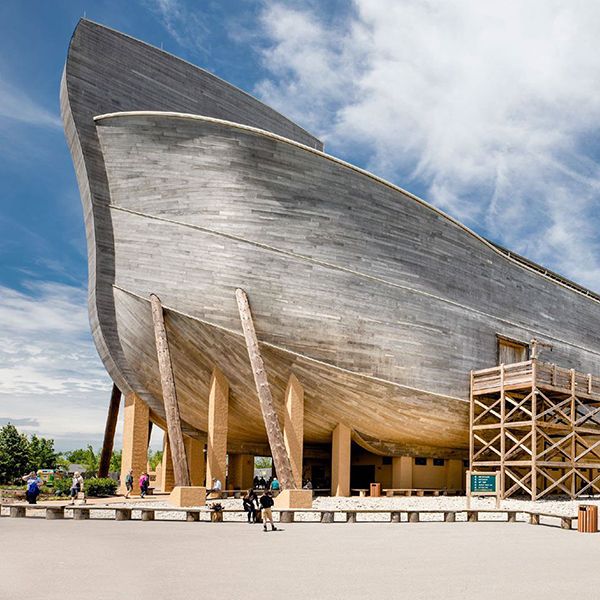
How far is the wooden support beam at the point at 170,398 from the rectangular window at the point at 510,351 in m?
14.0

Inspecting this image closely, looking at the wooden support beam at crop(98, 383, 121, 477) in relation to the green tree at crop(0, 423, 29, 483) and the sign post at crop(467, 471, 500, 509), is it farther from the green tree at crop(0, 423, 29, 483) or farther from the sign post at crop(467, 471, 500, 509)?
the green tree at crop(0, 423, 29, 483)

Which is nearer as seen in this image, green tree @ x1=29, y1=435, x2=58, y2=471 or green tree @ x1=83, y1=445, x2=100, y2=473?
green tree @ x1=29, y1=435, x2=58, y2=471

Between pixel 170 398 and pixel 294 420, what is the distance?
4549 mm

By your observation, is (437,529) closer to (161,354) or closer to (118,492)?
(161,354)

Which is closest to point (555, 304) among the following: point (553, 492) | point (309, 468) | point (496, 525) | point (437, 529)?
point (553, 492)

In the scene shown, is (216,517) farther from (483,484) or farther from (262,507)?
(483,484)

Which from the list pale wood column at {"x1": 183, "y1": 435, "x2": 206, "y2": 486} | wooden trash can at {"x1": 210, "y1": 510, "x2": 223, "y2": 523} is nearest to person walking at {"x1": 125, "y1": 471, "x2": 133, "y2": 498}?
pale wood column at {"x1": 183, "y1": 435, "x2": 206, "y2": 486}

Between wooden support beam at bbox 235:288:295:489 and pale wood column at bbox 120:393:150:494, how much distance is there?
8.71m

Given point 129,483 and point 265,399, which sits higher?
point 265,399

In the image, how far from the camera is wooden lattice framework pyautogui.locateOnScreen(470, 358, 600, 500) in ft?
86.8

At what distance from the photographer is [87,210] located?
2914cm

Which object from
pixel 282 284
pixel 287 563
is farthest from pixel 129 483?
pixel 287 563

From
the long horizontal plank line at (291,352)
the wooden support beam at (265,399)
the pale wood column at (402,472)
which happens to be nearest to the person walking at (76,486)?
the long horizontal plank line at (291,352)

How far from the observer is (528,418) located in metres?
30.4
